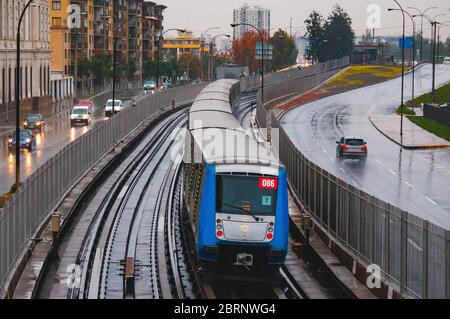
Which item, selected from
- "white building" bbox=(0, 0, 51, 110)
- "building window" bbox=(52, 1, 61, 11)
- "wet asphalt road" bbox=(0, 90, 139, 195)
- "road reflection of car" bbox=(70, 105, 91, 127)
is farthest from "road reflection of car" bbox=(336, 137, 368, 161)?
"building window" bbox=(52, 1, 61, 11)

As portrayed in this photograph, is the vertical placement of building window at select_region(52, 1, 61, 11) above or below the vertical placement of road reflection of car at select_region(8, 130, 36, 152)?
above

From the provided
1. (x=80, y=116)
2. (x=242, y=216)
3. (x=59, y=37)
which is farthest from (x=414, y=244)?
(x=59, y=37)

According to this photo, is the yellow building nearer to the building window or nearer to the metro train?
the building window

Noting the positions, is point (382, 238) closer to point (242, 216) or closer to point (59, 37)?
point (242, 216)

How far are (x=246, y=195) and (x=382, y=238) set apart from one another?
3290mm

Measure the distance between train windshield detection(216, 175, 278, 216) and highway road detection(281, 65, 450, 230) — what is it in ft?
46.5

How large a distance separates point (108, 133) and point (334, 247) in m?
27.9

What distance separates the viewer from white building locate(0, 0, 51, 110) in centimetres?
9325

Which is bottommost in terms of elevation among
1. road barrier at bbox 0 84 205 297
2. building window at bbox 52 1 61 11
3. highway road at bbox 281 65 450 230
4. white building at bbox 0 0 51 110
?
highway road at bbox 281 65 450 230

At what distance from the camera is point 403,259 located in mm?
21078

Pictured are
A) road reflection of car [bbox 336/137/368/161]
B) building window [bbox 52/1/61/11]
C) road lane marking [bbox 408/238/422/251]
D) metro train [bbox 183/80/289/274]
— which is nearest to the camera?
road lane marking [bbox 408/238/422/251]

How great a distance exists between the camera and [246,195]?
23797mm

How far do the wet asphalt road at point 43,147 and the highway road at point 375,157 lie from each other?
50.7 feet

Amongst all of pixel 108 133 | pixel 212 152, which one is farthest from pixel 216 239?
pixel 108 133
